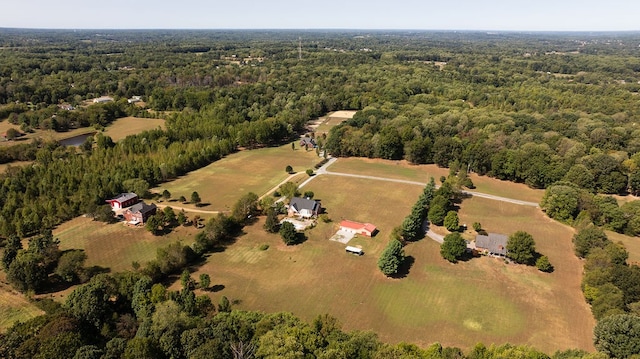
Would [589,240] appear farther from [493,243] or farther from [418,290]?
[418,290]

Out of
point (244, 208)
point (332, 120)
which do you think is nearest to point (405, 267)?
point (244, 208)

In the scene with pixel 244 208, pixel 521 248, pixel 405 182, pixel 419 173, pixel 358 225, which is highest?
pixel 244 208

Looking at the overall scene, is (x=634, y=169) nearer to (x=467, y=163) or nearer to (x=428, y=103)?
(x=467, y=163)

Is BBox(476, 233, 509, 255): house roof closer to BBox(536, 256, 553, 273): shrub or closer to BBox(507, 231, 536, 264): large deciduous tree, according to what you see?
BBox(507, 231, 536, 264): large deciduous tree

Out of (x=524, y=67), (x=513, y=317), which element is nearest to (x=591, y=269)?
(x=513, y=317)

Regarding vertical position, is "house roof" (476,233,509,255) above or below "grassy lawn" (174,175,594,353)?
above

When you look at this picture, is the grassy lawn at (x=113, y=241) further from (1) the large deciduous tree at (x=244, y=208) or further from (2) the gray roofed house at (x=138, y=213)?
(1) the large deciduous tree at (x=244, y=208)

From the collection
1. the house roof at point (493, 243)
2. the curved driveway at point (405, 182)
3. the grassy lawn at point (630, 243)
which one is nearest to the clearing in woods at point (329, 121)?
the curved driveway at point (405, 182)

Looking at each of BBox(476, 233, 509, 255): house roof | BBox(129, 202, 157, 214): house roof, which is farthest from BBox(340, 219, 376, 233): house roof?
BBox(129, 202, 157, 214): house roof
